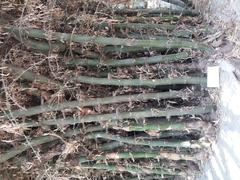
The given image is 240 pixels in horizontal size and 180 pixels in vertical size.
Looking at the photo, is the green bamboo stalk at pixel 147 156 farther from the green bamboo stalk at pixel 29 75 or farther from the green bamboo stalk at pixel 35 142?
the green bamboo stalk at pixel 29 75

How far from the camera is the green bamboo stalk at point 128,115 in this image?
264 cm

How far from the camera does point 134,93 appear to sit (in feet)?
8.82

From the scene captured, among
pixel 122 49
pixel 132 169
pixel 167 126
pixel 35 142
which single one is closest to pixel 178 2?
pixel 122 49

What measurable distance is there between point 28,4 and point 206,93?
1092mm

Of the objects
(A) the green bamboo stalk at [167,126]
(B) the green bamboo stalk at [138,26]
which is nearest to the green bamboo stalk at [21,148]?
(A) the green bamboo stalk at [167,126]

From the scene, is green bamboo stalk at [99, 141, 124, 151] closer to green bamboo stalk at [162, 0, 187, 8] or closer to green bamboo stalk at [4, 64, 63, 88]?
green bamboo stalk at [4, 64, 63, 88]

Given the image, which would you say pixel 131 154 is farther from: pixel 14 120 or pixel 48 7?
pixel 48 7

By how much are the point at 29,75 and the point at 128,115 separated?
1.89ft

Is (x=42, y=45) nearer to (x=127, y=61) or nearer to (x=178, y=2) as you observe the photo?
(x=127, y=61)

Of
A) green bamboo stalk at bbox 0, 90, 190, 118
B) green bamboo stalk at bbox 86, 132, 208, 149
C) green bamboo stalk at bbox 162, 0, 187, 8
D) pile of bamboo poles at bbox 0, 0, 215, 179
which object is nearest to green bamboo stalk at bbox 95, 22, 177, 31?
pile of bamboo poles at bbox 0, 0, 215, 179

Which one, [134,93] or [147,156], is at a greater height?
[134,93]

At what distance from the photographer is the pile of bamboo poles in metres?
2.64

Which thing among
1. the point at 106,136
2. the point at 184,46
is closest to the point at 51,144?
the point at 106,136

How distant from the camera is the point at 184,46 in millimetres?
2662
